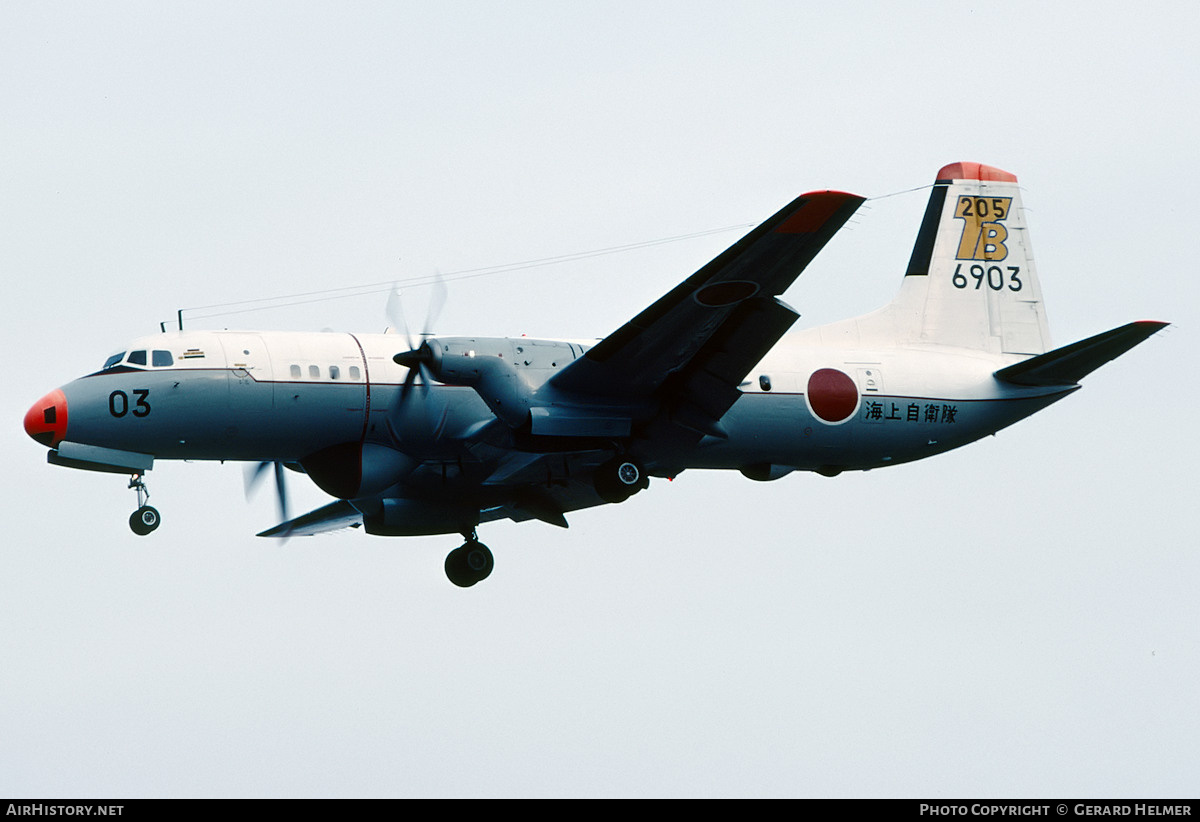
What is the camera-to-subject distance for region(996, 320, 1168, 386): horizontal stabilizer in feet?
76.4

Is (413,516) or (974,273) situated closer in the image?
(413,516)

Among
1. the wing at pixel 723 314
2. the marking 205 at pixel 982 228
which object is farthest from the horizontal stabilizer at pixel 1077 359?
the wing at pixel 723 314

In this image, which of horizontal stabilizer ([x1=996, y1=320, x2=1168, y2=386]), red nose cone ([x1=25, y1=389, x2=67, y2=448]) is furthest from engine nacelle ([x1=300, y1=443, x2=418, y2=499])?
horizontal stabilizer ([x1=996, y1=320, x2=1168, y2=386])

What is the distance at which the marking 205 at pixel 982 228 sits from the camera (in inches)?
1106

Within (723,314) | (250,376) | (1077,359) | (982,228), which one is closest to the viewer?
(723,314)

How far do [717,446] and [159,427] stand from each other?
26.5 feet

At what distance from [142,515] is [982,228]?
50.9 feet

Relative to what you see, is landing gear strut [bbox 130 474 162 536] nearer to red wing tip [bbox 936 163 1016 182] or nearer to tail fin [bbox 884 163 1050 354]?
tail fin [bbox 884 163 1050 354]

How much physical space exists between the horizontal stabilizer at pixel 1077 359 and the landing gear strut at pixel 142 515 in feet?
44.5

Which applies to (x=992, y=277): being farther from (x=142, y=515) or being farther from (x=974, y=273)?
(x=142, y=515)

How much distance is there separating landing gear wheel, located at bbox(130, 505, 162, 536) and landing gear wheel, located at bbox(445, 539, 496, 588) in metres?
5.02

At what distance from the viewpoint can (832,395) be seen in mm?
24172

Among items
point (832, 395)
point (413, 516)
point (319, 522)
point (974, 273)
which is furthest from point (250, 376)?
point (974, 273)
